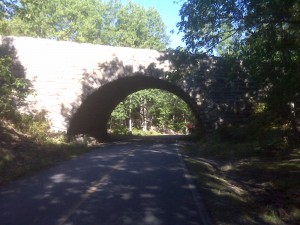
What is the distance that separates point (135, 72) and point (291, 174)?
451 inches

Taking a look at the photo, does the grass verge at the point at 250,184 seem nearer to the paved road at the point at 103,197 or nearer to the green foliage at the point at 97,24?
the paved road at the point at 103,197

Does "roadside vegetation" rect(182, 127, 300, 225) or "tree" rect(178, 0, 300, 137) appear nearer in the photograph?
"roadside vegetation" rect(182, 127, 300, 225)

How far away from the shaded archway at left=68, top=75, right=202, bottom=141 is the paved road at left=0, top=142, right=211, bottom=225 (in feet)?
32.9

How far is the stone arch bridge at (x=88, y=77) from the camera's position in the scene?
20562mm

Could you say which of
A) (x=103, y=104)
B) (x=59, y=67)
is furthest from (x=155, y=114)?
(x=59, y=67)

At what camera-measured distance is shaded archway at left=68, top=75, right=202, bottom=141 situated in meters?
22.3

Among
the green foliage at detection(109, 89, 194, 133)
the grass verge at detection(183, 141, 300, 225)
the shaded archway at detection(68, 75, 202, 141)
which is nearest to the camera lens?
the grass verge at detection(183, 141, 300, 225)

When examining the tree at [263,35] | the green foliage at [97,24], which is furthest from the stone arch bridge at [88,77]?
the green foliage at [97,24]

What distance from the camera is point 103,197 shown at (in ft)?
26.6

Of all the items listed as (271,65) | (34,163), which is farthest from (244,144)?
(34,163)

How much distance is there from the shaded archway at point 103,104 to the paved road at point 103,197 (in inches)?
395

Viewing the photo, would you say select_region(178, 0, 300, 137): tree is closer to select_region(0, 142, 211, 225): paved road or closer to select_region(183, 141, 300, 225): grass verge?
select_region(183, 141, 300, 225): grass verge

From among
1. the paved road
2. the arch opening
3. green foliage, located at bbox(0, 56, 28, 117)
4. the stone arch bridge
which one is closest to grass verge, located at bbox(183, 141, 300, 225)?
the paved road

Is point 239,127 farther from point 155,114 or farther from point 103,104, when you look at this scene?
point 155,114
